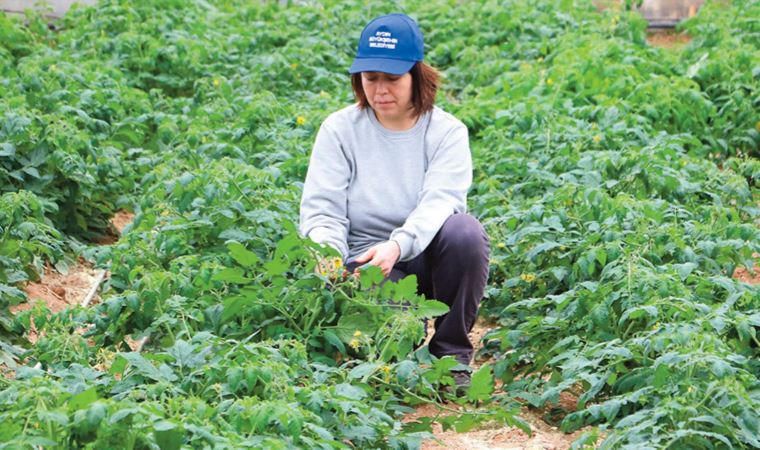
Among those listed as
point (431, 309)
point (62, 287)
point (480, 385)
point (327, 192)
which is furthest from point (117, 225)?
point (480, 385)

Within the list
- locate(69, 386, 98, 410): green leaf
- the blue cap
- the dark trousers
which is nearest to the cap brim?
the blue cap

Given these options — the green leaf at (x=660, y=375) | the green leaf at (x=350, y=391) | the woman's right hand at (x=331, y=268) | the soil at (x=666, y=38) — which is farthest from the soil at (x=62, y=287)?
the soil at (x=666, y=38)

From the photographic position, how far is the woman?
15.4 ft

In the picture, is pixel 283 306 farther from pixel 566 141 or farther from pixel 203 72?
pixel 203 72

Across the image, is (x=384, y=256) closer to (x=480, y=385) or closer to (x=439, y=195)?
(x=439, y=195)

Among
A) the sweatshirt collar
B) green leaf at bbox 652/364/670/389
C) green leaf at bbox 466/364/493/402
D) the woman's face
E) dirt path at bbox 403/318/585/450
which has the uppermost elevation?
the woman's face

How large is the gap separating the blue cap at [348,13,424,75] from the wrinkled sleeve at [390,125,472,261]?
35 cm

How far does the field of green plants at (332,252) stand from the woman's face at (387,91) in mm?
643

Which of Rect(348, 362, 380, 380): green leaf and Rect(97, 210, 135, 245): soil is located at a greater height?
Rect(348, 362, 380, 380): green leaf

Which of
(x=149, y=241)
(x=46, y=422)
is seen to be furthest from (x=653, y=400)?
(x=149, y=241)

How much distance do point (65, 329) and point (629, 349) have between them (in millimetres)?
1873

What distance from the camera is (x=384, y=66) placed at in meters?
4.69

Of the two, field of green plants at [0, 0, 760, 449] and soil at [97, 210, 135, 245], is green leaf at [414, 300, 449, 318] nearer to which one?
field of green plants at [0, 0, 760, 449]

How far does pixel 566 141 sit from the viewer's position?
6926 mm
